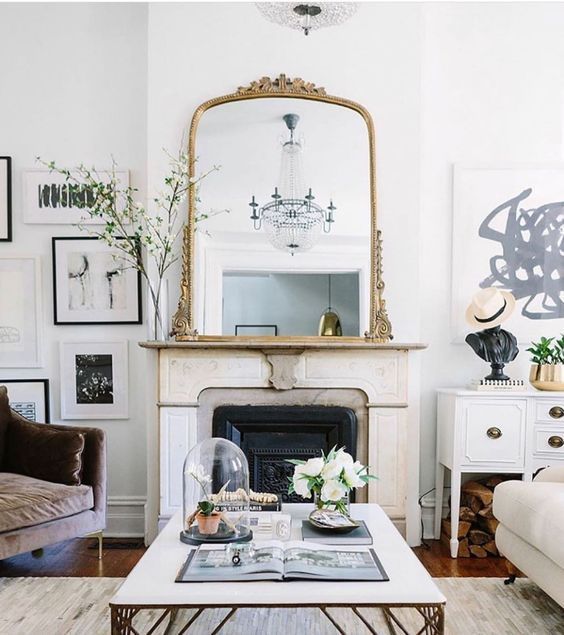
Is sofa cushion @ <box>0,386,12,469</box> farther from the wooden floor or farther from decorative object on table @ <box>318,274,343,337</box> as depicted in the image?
decorative object on table @ <box>318,274,343,337</box>

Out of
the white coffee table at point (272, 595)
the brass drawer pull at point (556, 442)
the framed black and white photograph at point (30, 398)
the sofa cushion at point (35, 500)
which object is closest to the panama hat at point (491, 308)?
the brass drawer pull at point (556, 442)

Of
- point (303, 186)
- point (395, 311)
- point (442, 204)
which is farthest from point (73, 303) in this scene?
point (442, 204)

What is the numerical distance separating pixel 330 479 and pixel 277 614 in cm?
69

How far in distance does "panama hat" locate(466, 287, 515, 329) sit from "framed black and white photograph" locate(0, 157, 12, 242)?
2.64m

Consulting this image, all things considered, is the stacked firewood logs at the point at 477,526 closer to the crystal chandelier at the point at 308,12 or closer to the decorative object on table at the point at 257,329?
the decorative object on table at the point at 257,329

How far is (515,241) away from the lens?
360cm

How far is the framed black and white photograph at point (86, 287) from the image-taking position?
360cm

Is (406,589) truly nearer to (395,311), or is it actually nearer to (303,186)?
(395,311)

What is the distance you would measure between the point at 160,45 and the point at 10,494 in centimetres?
237

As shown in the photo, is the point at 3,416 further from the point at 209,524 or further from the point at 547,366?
the point at 547,366

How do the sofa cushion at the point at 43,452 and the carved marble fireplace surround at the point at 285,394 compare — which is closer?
the sofa cushion at the point at 43,452

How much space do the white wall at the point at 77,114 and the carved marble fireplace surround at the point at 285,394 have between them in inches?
15.5

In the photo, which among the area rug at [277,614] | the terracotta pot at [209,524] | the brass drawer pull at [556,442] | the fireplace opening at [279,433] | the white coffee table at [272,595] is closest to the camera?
the white coffee table at [272,595]

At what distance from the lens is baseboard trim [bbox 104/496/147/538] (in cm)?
355
